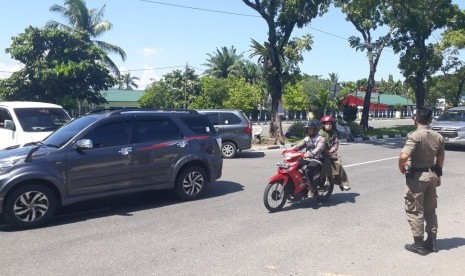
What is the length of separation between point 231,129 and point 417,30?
15.8m

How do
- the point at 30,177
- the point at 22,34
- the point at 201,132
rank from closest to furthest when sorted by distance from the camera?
the point at 30,177
the point at 201,132
the point at 22,34

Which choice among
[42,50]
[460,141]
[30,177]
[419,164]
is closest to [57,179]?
[30,177]

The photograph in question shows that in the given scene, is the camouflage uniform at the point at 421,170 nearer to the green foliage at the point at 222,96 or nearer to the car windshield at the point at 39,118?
the car windshield at the point at 39,118

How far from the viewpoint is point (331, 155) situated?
7.85 meters

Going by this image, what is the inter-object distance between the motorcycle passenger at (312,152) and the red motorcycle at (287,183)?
0.06 meters

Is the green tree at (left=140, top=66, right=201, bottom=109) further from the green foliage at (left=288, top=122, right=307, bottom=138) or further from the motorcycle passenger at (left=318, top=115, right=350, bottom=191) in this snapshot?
the motorcycle passenger at (left=318, top=115, right=350, bottom=191)

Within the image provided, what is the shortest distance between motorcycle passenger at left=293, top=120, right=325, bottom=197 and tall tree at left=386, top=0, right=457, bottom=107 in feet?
61.7

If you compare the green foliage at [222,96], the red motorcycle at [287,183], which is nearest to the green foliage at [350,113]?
the green foliage at [222,96]

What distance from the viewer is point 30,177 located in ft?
20.5

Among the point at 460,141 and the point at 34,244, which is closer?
the point at 34,244

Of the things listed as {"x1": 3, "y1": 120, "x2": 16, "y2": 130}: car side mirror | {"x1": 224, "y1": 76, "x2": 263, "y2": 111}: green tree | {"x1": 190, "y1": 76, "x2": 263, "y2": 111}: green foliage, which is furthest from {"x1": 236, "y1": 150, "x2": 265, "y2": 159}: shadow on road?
{"x1": 224, "y1": 76, "x2": 263, "y2": 111}: green tree

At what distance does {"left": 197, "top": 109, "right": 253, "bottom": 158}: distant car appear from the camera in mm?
14906

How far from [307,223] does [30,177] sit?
412 centimetres

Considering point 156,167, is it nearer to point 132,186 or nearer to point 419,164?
point 132,186
